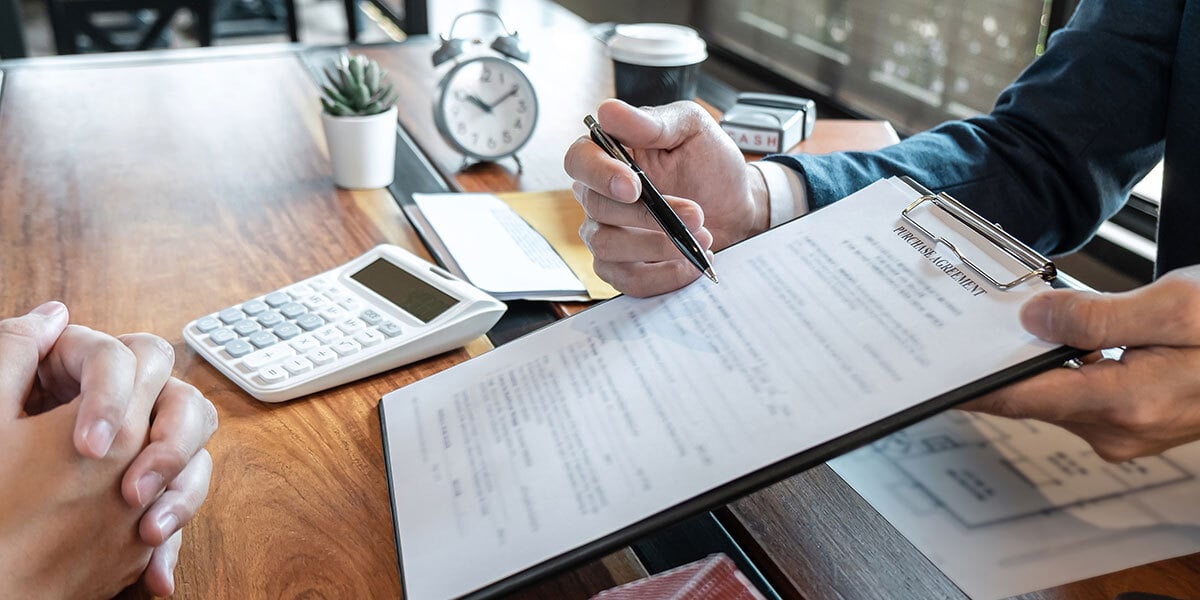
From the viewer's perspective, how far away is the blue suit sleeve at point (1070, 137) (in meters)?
1.17

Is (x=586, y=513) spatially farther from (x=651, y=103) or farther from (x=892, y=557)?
(x=651, y=103)

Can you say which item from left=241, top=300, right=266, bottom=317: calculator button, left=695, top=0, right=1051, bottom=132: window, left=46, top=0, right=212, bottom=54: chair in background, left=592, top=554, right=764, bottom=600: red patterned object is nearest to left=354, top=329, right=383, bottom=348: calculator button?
left=241, top=300, right=266, bottom=317: calculator button

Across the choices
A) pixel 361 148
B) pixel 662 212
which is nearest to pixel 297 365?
pixel 662 212

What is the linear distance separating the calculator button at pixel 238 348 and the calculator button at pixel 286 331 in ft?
0.09

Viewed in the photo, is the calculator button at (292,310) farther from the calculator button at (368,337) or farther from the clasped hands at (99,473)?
the clasped hands at (99,473)

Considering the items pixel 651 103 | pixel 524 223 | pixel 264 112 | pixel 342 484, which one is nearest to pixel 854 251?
pixel 342 484

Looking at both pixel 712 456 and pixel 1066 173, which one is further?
pixel 1066 173

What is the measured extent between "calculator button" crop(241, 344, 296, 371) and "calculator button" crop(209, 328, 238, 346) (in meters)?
0.04

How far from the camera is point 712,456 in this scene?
588mm

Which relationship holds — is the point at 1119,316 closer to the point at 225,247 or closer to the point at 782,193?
the point at 782,193

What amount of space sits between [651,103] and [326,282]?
2.28 ft

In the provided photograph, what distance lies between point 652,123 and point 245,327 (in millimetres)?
421

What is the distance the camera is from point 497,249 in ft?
3.57

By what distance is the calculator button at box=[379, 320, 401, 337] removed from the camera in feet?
2.83
